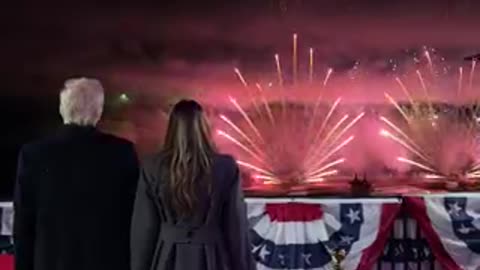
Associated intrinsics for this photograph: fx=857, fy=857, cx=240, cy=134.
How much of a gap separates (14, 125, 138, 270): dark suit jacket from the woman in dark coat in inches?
3.3

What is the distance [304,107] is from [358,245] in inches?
244

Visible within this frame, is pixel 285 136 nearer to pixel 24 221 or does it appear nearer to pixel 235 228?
pixel 235 228

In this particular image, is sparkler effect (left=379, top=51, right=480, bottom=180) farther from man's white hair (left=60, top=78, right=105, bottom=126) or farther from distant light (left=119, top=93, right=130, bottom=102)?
man's white hair (left=60, top=78, right=105, bottom=126)

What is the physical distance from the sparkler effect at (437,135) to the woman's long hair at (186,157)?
27.5 feet

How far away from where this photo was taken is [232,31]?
1073 centimetres

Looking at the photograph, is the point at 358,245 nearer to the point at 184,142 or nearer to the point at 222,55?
the point at 184,142

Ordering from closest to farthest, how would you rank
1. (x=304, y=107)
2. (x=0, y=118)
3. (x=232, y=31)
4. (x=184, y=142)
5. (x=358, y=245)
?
(x=184, y=142)
(x=358, y=245)
(x=0, y=118)
(x=232, y=31)
(x=304, y=107)

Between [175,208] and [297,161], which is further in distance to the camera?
[297,161]

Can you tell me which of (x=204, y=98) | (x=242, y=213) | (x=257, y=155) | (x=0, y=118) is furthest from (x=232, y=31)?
(x=242, y=213)

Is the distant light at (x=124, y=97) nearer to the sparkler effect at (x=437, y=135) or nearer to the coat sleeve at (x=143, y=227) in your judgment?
the sparkler effect at (x=437, y=135)

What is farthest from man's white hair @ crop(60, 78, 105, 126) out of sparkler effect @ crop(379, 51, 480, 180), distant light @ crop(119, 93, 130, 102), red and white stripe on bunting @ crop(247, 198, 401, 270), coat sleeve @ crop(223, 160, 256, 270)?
sparkler effect @ crop(379, 51, 480, 180)

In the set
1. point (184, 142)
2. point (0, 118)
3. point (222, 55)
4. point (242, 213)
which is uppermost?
point (222, 55)

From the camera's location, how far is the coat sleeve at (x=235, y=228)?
3.12 metres

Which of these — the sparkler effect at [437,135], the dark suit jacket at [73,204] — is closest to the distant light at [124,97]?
the sparkler effect at [437,135]
